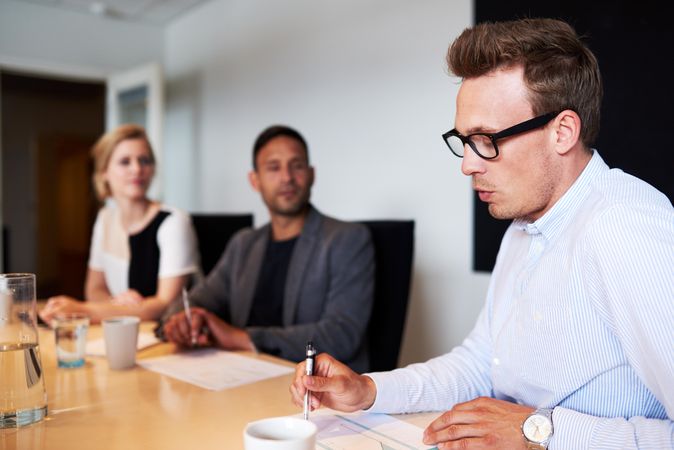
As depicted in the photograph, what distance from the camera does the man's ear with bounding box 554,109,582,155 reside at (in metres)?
1.06

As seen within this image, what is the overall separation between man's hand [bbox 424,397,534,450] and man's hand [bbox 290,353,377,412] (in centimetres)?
15

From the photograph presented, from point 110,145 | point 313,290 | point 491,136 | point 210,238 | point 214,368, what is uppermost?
point 110,145

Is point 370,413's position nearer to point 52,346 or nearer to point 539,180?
point 539,180

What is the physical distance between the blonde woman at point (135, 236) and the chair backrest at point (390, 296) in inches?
32.7

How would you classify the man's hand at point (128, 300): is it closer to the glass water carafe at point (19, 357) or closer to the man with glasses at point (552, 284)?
the glass water carafe at point (19, 357)

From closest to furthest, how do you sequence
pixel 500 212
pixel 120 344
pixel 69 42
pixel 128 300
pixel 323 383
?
pixel 323 383
pixel 500 212
pixel 120 344
pixel 128 300
pixel 69 42

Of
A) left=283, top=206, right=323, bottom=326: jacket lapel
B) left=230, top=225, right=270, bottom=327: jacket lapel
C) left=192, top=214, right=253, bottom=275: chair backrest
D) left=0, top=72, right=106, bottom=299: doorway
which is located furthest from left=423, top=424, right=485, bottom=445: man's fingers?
left=0, top=72, right=106, bottom=299: doorway

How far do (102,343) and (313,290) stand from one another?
712 mm

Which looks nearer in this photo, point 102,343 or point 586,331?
point 586,331

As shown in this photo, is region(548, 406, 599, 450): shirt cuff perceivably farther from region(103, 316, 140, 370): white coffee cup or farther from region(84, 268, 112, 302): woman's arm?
region(84, 268, 112, 302): woman's arm

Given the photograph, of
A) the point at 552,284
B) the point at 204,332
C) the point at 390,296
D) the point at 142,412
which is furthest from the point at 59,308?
the point at 552,284

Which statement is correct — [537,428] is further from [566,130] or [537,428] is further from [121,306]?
[121,306]

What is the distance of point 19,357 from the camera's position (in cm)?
105

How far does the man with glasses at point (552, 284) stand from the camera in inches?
34.1
